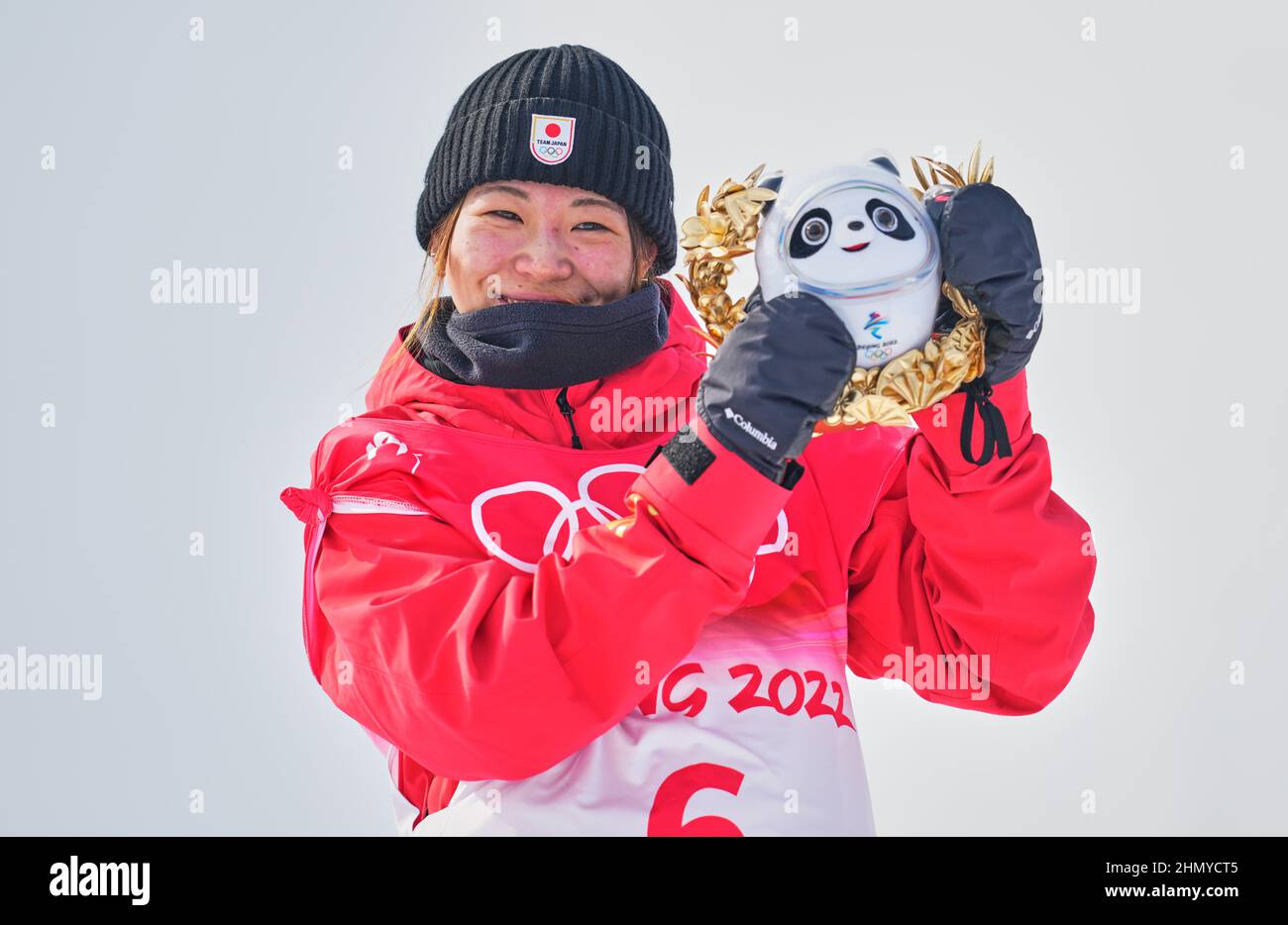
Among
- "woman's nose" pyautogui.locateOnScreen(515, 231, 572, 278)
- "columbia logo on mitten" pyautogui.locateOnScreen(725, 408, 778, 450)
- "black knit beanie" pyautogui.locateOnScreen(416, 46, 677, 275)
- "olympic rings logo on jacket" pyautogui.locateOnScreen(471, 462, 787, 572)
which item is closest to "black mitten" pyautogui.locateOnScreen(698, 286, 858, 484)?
"columbia logo on mitten" pyautogui.locateOnScreen(725, 408, 778, 450)

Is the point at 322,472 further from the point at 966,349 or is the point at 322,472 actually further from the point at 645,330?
the point at 966,349

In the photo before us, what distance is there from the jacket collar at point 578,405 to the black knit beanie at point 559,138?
0.73ft

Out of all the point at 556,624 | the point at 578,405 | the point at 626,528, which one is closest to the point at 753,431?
the point at 626,528

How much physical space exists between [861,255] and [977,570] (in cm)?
44

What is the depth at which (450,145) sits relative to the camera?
1.91m

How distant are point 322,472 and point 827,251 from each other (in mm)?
667

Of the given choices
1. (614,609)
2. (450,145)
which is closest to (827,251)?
(614,609)

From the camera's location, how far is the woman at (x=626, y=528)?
1.46 metres

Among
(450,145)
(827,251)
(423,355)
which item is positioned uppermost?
(450,145)

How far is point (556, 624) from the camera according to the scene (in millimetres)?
1484

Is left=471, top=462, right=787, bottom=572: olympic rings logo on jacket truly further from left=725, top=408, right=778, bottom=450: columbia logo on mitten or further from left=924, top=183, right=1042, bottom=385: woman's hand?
left=924, top=183, right=1042, bottom=385: woman's hand

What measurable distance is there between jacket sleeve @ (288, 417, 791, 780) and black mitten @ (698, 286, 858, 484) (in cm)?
2

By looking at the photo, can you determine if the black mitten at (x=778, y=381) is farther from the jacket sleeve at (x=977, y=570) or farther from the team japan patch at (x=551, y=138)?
the team japan patch at (x=551, y=138)

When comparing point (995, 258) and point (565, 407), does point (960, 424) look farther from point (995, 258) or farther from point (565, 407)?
point (565, 407)
